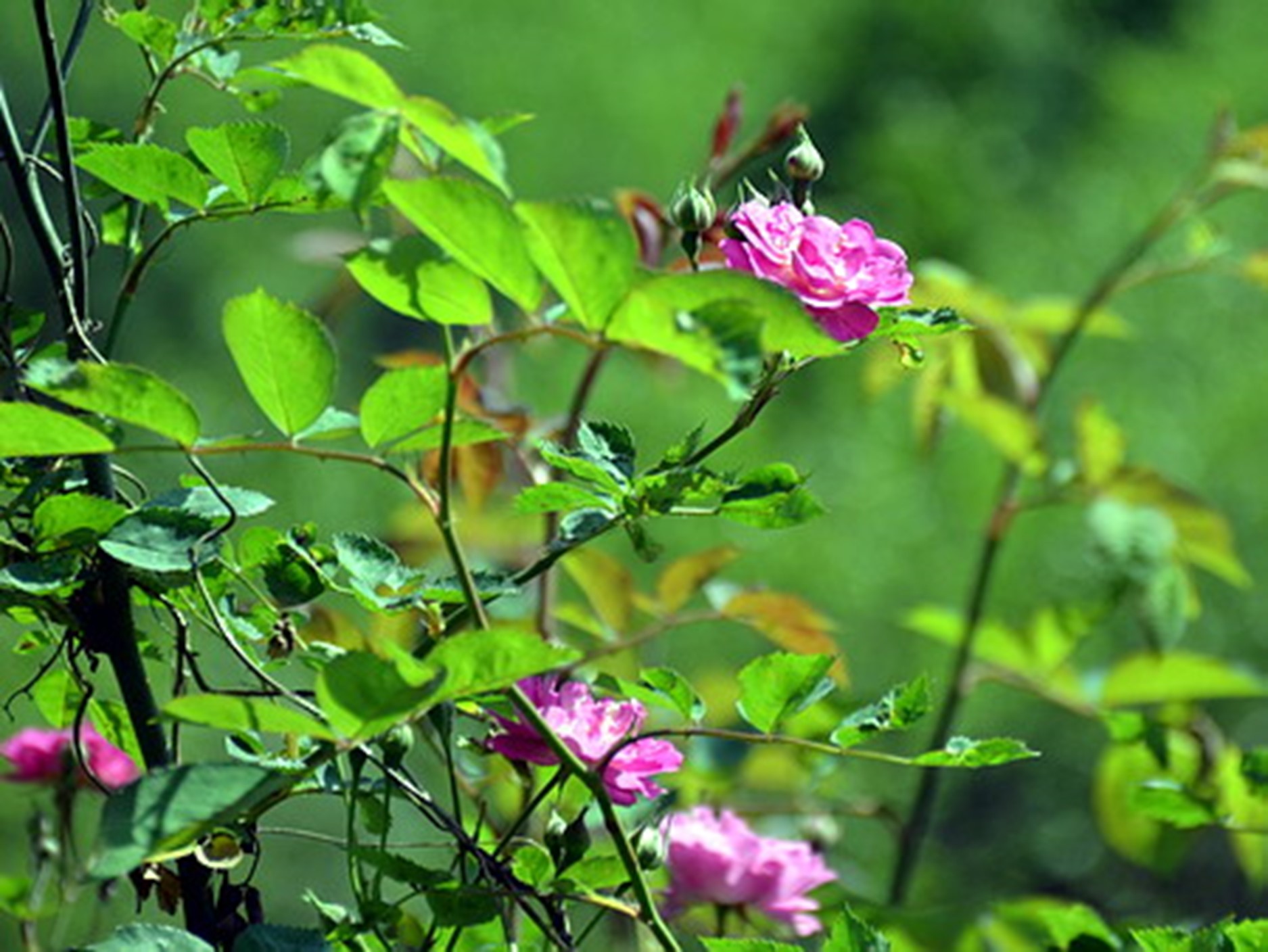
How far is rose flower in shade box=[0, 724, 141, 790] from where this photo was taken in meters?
0.68

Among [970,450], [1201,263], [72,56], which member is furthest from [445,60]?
[72,56]

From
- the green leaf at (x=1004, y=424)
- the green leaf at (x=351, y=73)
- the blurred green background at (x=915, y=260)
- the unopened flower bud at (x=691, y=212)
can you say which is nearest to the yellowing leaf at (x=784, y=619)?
the blurred green background at (x=915, y=260)

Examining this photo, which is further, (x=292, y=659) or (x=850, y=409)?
(x=850, y=409)

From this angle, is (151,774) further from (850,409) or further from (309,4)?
(850,409)

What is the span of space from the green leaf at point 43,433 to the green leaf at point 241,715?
0.20 ft

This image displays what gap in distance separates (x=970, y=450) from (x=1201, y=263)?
142 inches

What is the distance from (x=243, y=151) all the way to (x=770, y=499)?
15cm

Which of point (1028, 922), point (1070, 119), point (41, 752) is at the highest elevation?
point (41, 752)

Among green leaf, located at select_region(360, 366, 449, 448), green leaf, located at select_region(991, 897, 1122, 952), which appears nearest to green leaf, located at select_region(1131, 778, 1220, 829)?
green leaf, located at select_region(991, 897, 1122, 952)

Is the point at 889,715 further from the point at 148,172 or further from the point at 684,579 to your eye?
the point at 684,579

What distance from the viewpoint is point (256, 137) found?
1.58 ft

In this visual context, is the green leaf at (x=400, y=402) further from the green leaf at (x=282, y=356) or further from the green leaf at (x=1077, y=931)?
the green leaf at (x=1077, y=931)

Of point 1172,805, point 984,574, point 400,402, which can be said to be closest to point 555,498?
point 400,402

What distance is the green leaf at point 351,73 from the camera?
15.2 inches
